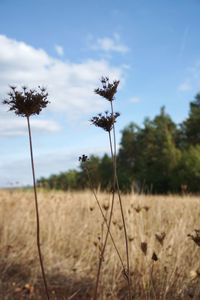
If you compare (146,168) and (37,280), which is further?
(146,168)

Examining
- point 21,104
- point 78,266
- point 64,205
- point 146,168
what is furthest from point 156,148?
point 21,104

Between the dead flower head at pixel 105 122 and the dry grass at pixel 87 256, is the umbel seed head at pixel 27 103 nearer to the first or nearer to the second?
the dead flower head at pixel 105 122

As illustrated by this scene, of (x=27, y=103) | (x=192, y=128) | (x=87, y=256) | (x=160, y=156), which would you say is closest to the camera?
(x=27, y=103)

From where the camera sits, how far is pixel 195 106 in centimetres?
4553

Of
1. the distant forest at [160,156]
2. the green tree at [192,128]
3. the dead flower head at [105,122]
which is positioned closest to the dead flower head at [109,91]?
the dead flower head at [105,122]

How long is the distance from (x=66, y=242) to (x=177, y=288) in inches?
99.2

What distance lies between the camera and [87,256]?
5.02 metres

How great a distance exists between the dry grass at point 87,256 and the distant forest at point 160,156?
26.0m

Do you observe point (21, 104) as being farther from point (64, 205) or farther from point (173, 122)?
point (173, 122)

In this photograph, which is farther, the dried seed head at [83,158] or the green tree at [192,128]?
the green tree at [192,128]

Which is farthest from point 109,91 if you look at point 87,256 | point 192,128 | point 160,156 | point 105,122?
point 192,128

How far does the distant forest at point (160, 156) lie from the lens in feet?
117

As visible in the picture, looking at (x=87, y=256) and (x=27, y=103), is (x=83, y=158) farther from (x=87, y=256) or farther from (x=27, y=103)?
(x=87, y=256)

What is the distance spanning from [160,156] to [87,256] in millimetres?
34441
